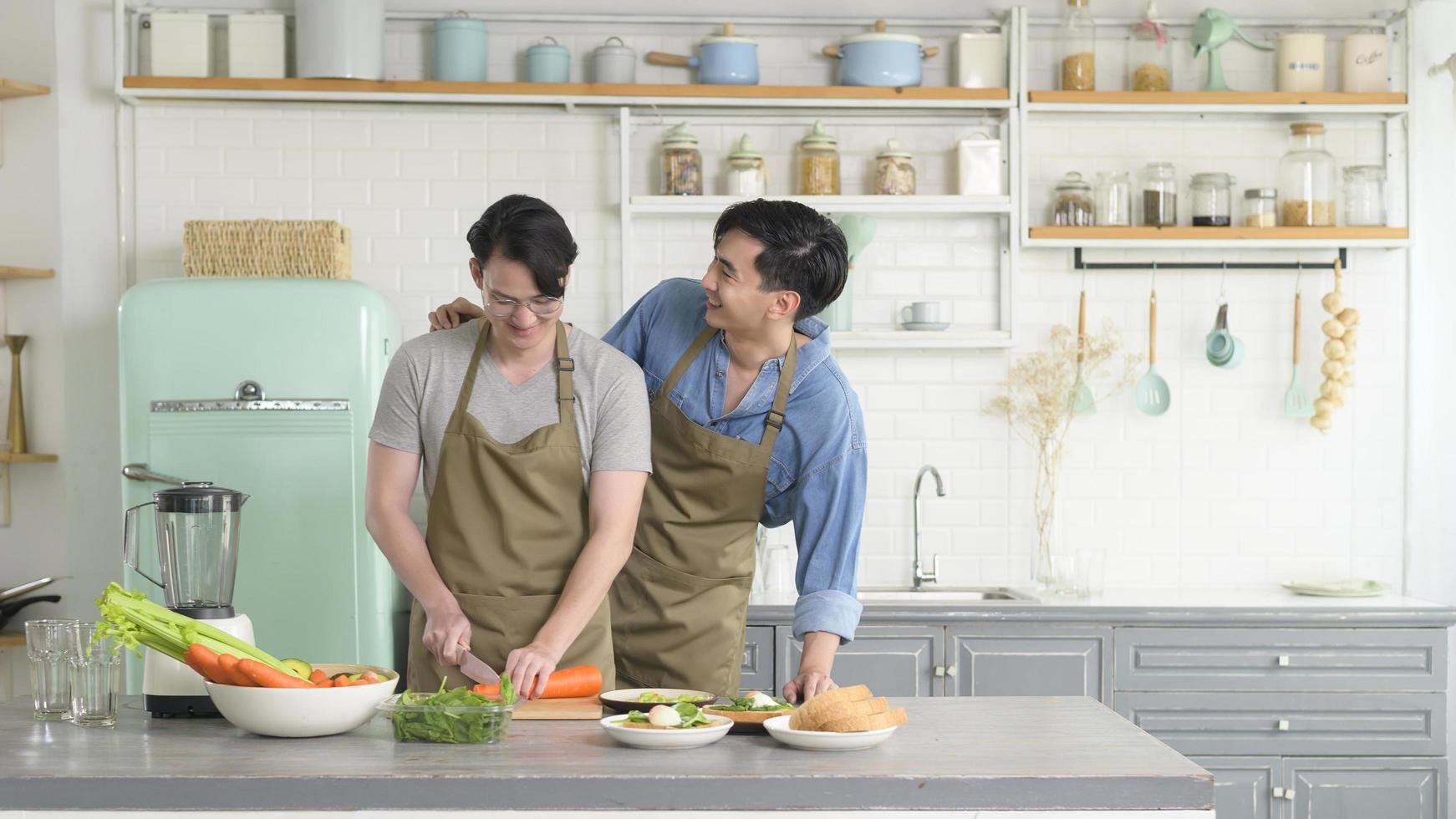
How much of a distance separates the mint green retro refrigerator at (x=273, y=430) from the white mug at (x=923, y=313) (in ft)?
5.99

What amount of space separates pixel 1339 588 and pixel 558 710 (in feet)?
10.6

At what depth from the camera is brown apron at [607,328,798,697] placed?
9.62 feet

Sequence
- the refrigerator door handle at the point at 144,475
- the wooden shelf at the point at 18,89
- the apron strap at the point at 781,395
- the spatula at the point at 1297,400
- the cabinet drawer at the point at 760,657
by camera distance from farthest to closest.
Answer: the spatula at the point at 1297,400 → the wooden shelf at the point at 18,89 → the cabinet drawer at the point at 760,657 → the refrigerator door handle at the point at 144,475 → the apron strap at the point at 781,395

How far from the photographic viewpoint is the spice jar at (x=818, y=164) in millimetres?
4762

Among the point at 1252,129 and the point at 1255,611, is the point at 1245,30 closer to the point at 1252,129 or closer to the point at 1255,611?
the point at 1252,129

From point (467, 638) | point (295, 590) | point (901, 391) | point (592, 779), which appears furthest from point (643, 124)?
point (592, 779)

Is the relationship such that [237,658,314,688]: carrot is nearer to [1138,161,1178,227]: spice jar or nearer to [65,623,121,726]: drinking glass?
[65,623,121,726]: drinking glass

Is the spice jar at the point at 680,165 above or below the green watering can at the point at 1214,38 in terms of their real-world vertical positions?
below

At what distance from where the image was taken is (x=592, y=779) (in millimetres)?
1917

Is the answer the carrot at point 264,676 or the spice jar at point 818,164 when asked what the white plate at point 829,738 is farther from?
the spice jar at point 818,164

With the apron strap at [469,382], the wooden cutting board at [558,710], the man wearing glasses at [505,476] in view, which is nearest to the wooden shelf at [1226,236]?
the man wearing glasses at [505,476]

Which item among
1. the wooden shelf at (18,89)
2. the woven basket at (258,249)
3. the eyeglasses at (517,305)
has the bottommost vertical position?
the eyeglasses at (517,305)

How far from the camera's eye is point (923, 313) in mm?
4773

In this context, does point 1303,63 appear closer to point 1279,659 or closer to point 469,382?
point 1279,659
